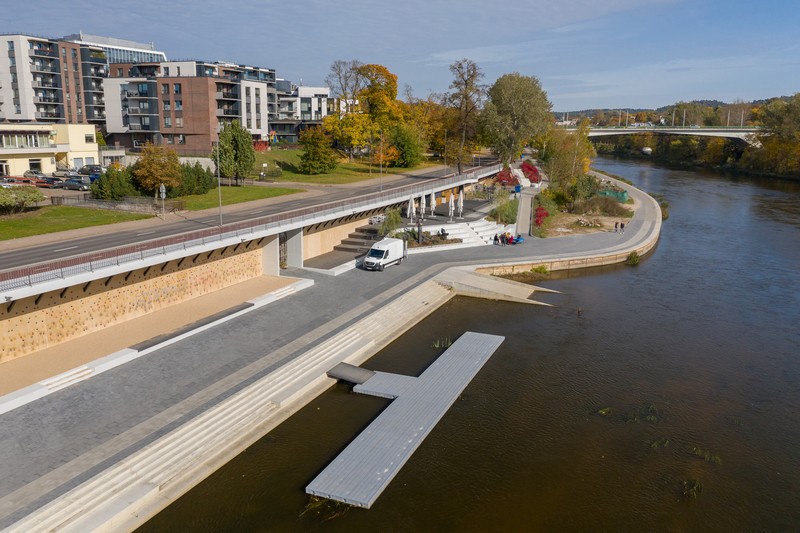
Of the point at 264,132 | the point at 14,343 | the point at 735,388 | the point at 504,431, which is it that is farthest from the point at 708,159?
the point at 14,343

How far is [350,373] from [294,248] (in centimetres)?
1547

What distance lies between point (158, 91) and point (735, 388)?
70721 mm

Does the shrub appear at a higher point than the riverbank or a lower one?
higher

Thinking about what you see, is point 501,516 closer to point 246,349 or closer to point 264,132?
point 246,349

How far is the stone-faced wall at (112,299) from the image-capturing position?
77.2ft

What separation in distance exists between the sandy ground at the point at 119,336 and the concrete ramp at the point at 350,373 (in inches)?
328

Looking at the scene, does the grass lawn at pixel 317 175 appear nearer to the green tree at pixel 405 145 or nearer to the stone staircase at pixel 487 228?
the green tree at pixel 405 145

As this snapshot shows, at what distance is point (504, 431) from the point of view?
21.1m

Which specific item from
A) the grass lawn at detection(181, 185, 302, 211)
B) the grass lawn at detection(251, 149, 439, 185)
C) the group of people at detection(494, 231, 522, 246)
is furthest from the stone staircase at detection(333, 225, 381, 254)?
the grass lawn at detection(251, 149, 439, 185)

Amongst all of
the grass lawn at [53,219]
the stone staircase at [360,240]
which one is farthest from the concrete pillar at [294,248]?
the grass lawn at [53,219]

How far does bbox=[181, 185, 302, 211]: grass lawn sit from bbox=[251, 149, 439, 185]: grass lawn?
8648 millimetres

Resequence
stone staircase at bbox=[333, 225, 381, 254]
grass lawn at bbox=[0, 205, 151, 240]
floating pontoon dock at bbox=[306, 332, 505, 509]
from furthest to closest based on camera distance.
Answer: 1. stone staircase at bbox=[333, 225, 381, 254]
2. grass lawn at bbox=[0, 205, 151, 240]
3. floating pontoon dock at bbox=[306, 332, 505, 509]

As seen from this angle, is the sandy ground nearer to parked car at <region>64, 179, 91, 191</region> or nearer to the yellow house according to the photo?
parked car at <region>64, 179, 91, 191</region>

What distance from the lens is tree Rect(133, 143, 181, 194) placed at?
4697 cm
